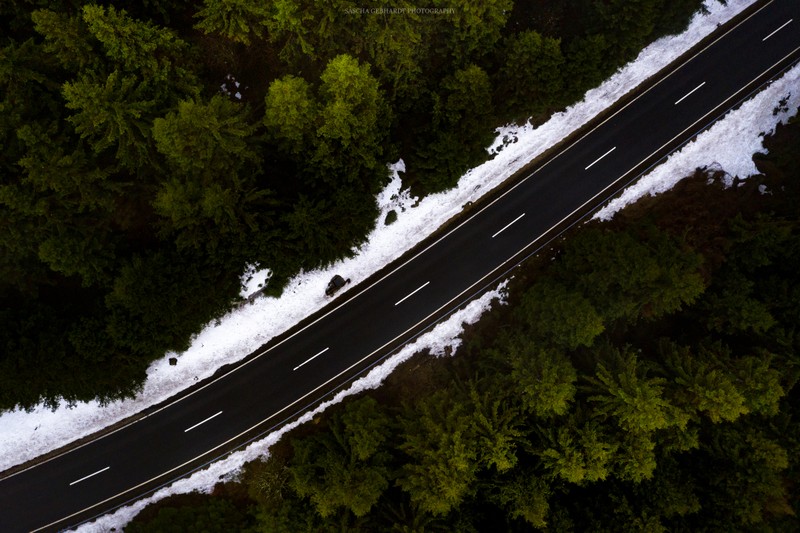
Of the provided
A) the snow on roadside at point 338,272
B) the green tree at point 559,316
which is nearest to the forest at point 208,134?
the snow on roadside at point 338,272

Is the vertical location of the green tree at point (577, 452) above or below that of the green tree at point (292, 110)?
below

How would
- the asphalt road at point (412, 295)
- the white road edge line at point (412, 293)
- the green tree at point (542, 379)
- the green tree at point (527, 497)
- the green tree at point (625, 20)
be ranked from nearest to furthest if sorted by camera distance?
1. the green tree at point (542, 379)
2. the green tree at point (527, 497)
3. the green tree at point (625, 20)
4. the asphalt road at point (412, 295)
5. the white road edge line at point (412, 293)

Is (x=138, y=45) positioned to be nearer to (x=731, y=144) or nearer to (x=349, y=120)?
(x=349, y=120)

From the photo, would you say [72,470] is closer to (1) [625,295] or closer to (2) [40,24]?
(2) [40,24]

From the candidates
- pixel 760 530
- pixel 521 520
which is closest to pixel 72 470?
pixel 521 520

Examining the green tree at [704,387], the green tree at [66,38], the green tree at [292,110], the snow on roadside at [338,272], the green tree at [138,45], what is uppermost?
the green tree at [66,38]

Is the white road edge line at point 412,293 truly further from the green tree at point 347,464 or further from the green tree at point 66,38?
the green tree at point 66,38

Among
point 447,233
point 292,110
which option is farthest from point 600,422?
point 292,110
